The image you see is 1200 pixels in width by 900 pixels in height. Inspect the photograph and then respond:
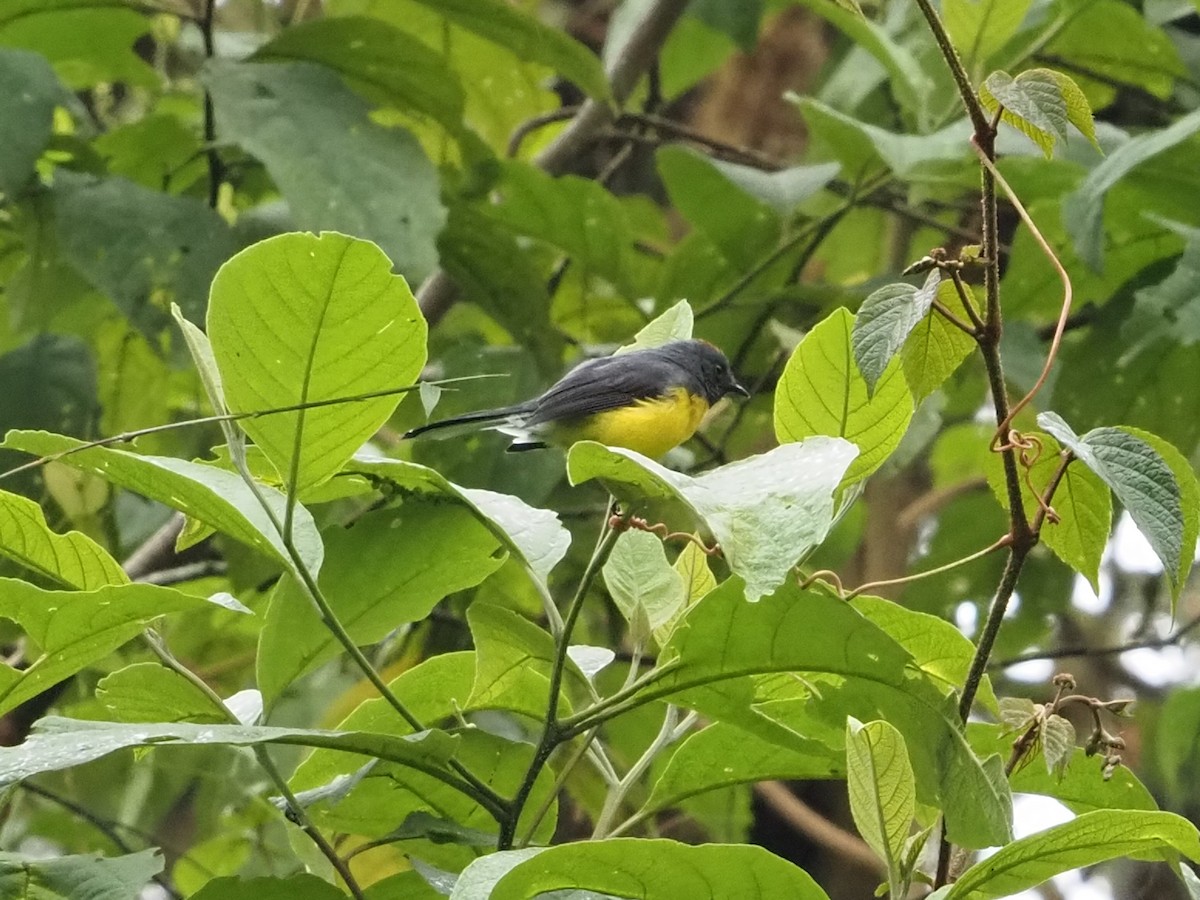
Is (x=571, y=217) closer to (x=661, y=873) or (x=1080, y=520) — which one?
(x=1080, y=520)

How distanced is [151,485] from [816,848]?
12.5 feet

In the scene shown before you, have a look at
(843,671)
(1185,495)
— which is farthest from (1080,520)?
(843,671)

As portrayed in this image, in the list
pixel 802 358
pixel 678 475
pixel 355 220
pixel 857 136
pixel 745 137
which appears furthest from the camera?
pixel 745 137

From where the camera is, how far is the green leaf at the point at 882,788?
4.29ft

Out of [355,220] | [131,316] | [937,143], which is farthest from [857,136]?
[131,316]

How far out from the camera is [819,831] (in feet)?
14.2

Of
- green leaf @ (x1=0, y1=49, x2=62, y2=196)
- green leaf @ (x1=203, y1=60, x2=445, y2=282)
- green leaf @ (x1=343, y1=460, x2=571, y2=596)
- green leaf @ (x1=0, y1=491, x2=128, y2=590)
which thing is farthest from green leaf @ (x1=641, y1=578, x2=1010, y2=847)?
green leaf @ (x1=0, y1=49, x2=62, y2=196)

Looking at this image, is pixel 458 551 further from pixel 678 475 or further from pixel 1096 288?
pixel 1096 288

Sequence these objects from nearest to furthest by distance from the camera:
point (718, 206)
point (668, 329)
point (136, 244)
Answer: point (668, 329) < point (136, 244) < point (718, 206)

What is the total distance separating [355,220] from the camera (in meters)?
2.71

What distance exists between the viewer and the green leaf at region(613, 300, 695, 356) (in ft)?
5.93

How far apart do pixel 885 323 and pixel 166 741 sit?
713 millimetres

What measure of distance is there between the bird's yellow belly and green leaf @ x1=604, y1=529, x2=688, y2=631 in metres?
0.92

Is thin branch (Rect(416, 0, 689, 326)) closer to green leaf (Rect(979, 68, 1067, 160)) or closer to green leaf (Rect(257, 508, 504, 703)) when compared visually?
green leaf (Rect(257, 508, 504, 703))
